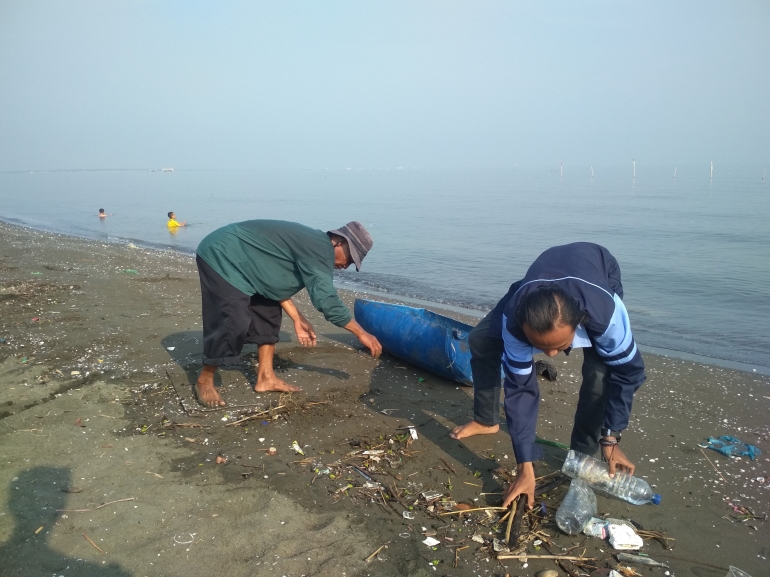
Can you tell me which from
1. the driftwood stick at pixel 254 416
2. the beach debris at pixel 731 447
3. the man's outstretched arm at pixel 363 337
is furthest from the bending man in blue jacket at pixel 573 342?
the driftwood stick at pixel 254 416

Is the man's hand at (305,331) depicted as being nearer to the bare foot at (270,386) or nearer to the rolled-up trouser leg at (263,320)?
the rolled-up trouser leg at (263,320)

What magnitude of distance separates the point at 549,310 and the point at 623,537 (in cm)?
143

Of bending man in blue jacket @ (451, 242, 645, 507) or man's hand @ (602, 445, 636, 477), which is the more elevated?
bending man in blue jacket @ (451, 242, 645, 507)

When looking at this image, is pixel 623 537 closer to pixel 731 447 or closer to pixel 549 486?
pixel 549 486

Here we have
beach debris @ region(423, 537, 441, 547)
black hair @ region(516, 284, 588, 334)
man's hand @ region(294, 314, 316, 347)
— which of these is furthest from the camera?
man's hand @ region(294, 314, 316, 347)

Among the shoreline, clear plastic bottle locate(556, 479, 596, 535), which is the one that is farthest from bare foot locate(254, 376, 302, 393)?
the shoreline

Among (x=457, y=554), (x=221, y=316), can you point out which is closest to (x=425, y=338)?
(x=221, y=316)

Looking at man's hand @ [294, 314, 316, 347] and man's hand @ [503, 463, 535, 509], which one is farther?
man's hand @ [294, 314, 316, 347]

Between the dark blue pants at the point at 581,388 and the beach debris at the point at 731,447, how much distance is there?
3.79 feet

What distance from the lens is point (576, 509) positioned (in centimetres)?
311

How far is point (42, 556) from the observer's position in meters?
2.71

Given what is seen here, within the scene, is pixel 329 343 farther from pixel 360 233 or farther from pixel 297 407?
pixel 360 233

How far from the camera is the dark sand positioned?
9.30 feet

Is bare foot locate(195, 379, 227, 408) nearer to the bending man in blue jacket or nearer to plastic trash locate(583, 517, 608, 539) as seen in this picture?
the bending man in blue jacket
